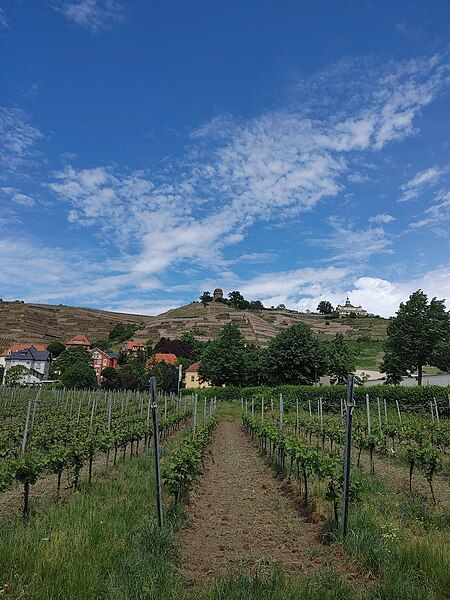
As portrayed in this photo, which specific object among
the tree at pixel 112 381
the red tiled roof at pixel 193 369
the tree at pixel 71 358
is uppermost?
the tree at pixel 71 358

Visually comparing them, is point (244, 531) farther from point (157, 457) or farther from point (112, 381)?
point (112, 381)

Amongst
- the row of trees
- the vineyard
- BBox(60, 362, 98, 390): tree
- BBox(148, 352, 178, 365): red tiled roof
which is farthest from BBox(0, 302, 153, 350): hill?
the vineyard

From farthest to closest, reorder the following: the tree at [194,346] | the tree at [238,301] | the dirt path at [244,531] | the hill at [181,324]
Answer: the tree at [238,301] → the hill at [181,324] → the tree at [194,346] → the dirt path at [244,531]

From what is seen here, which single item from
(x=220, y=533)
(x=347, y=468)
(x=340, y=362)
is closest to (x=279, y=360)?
(x=340, y=362)

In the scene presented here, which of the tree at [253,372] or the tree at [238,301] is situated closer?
the tree at [253,372]

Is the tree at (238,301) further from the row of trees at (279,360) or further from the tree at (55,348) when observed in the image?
the row of trees at (279,360)

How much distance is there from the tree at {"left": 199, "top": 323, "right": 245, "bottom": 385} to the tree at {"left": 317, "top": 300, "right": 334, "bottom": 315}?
117 m

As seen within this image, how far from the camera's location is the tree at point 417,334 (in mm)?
36625

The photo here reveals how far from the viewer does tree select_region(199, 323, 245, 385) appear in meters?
53.7

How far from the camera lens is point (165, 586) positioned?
4.05 m

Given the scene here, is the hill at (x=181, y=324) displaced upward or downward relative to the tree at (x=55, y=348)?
upward

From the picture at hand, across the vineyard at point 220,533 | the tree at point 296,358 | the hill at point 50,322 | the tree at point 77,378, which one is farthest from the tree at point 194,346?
the vineyard at point 220,533

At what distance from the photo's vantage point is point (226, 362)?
2116 inches

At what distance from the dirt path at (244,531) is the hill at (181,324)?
258 feet
